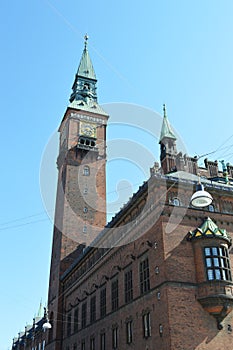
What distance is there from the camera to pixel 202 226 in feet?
85.6

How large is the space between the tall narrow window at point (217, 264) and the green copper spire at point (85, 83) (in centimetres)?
4232

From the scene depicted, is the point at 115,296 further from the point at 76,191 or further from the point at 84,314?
the point at 76,191

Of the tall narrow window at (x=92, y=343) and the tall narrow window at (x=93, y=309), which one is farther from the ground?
the tall narrow window at (x=93, y=309)

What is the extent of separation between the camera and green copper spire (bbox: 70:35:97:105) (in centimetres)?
6414

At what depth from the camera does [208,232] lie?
82.7 feet

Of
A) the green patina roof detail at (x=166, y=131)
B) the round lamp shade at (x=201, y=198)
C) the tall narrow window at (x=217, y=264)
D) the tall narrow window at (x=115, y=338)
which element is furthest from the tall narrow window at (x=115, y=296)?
the round lamp shade at (x=201, y=198)

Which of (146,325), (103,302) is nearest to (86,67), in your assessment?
(103,302)

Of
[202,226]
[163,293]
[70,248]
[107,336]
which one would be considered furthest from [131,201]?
[70,248]

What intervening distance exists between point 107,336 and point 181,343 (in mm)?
10659

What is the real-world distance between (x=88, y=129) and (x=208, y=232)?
1437 inches

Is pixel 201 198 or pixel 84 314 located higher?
pixel 84 314

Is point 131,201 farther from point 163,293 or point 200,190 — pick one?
point 200,190

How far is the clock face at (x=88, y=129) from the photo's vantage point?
2282 inches

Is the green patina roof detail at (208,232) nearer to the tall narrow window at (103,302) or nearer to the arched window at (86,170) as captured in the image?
the tall narrow window at (103,302)
